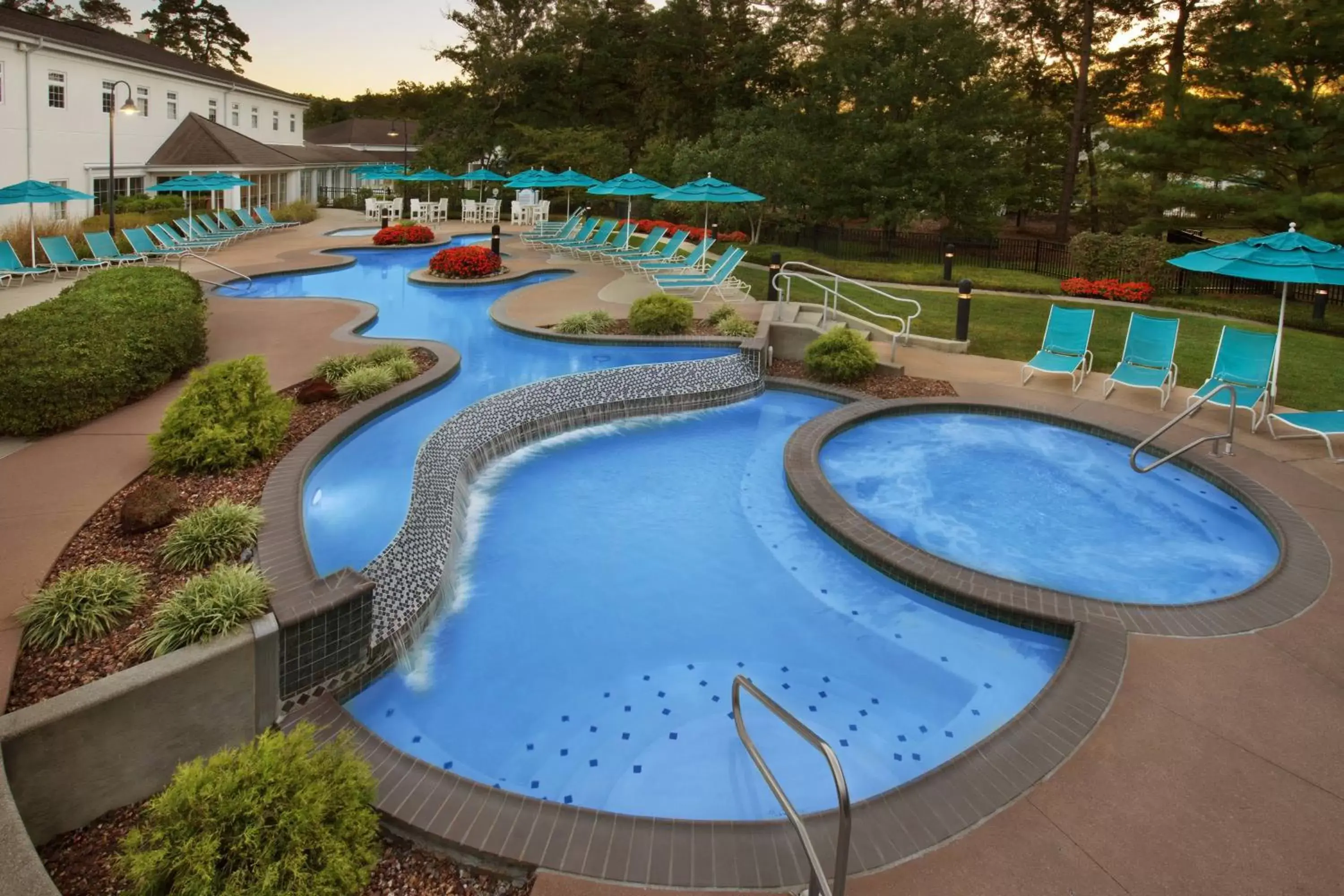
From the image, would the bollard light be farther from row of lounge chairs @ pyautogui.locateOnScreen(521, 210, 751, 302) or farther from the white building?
the white building

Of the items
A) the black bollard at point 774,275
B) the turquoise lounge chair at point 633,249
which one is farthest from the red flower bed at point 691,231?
the black bollard at point 774,275

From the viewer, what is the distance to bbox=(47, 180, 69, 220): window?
23.2 meters

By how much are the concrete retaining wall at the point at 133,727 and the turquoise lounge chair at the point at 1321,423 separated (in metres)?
9.77

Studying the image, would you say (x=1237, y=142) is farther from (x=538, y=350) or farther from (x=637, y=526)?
(x=637, y=526)

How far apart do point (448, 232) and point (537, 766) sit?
25.7 metres

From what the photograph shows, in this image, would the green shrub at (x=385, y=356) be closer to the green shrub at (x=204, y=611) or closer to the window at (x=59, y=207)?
the green shrub at (x=204, y=611)

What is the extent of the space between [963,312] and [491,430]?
768cm

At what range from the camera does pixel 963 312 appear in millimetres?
12820

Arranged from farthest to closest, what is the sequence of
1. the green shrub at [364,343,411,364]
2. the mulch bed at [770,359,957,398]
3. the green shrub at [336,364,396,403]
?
the mulch bed at [770,359,957,398] < the green shrub at [364,343,411,364] < the green shrub at [336,364,396,403]

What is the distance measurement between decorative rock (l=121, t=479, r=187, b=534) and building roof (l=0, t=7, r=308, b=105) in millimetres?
23087

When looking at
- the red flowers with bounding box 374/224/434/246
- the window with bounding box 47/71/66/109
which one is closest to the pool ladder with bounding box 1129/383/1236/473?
the red flowers with bounding box 374/224/434/246

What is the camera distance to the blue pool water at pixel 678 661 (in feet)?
15.3

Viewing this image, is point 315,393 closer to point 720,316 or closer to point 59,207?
point 720,316

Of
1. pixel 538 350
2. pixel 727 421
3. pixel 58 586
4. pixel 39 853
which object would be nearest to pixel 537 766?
pixel 39 853
